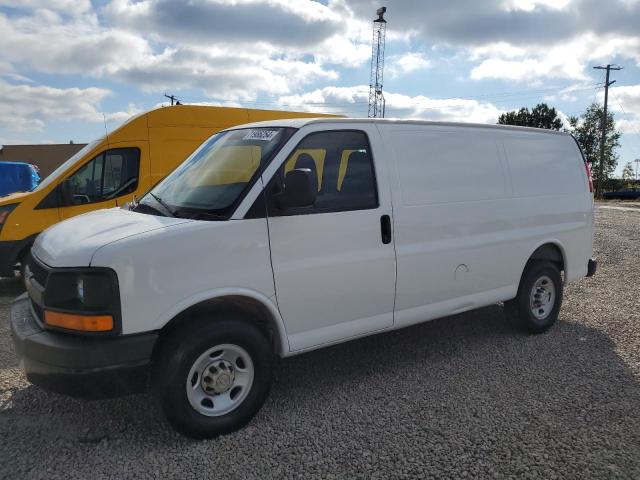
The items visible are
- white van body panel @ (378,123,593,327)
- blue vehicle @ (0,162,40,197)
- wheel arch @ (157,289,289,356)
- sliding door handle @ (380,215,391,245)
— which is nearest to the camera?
wheel arch @ (157,289,289,356)

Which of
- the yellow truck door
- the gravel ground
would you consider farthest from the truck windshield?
the yellow truck door

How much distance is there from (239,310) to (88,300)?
0.95 m

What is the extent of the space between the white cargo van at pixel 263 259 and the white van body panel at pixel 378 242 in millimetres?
11

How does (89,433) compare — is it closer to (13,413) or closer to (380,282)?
(13,413)

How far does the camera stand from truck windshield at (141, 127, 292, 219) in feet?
11.4

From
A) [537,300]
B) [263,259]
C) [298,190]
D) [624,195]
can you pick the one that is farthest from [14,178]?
[624,195]

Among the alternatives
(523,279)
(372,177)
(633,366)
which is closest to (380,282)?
→ (372,177)

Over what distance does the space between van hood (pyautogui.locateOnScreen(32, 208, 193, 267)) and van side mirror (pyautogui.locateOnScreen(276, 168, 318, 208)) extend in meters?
0.66

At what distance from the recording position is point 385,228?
396 centimetres

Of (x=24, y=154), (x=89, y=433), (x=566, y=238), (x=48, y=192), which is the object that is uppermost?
(x=24, y=154)

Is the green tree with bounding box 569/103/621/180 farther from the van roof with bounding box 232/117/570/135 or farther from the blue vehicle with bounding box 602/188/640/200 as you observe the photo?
the van roof with bounding box 232/117/570/135

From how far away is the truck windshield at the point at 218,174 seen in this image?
3.46 m

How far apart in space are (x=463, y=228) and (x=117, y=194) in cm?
523

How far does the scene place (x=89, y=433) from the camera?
11.1 feet
